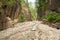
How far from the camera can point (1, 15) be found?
17.1m

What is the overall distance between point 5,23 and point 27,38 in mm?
7701

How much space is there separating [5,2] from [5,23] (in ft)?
8.63

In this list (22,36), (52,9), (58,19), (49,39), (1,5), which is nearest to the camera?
(49,39)

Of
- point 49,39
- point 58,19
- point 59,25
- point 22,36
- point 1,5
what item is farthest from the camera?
point 1,5

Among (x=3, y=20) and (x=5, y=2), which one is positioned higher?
(x=5, y=2)

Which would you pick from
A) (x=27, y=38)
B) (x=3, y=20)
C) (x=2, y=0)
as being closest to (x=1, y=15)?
(x=3, y=20)

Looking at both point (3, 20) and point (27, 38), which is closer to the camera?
point (27, 38)

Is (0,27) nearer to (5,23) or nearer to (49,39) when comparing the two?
(5,23)

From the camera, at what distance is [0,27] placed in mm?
16781

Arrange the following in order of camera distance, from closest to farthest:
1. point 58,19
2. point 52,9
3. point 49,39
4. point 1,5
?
point 49,39
point 58,19
point 1,5
point 52,9

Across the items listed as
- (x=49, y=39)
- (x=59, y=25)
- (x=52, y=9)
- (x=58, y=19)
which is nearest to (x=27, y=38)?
(x=49, y=39)

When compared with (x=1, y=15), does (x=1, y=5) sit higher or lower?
higher

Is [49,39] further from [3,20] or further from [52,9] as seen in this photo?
[52,9]

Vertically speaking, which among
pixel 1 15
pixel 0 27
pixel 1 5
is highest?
pixel 1 5
